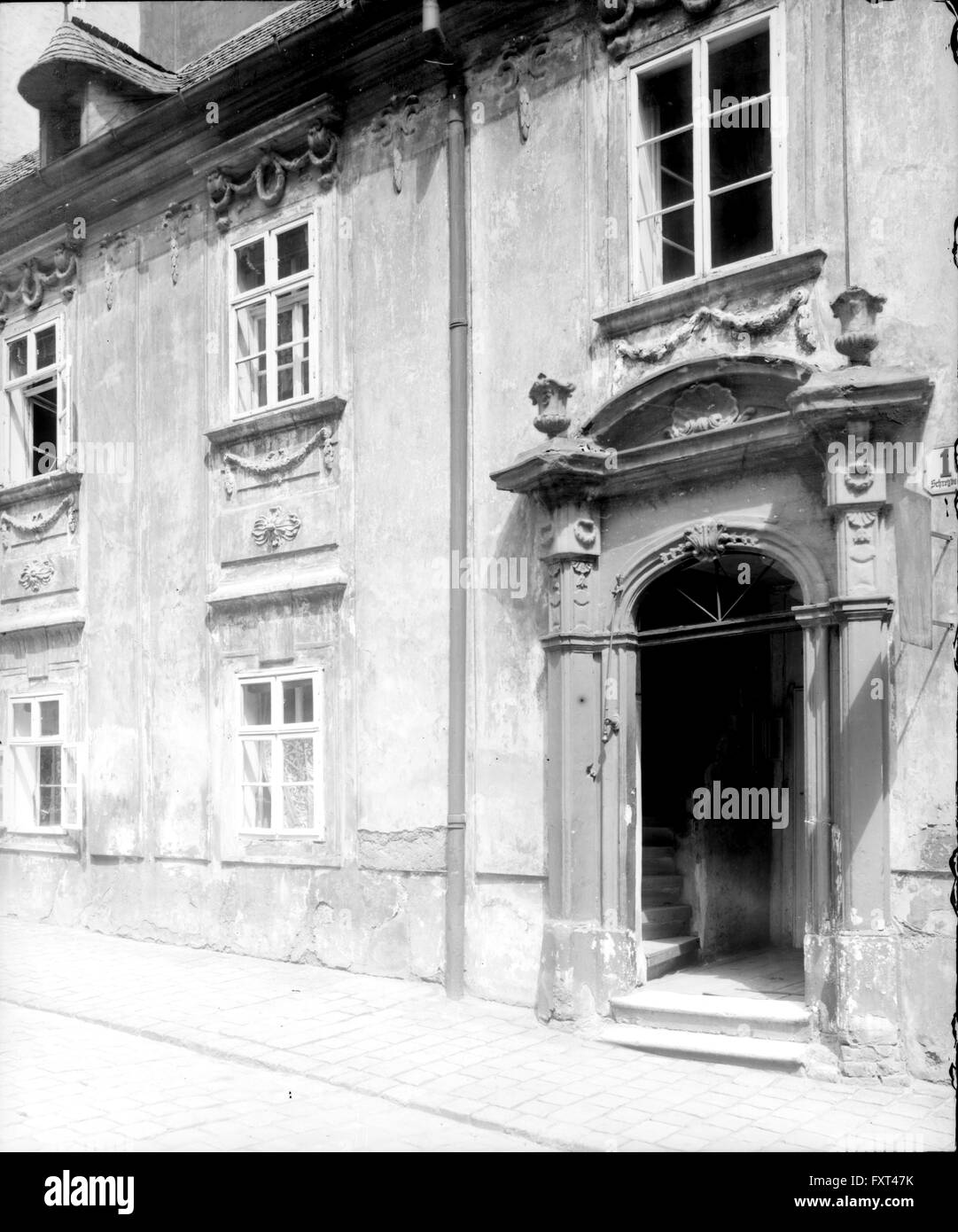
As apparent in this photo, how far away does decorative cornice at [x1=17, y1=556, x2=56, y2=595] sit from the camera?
12.8m

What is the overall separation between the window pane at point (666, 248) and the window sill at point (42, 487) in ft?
21.3

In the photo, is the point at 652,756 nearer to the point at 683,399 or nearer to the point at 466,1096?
the point at 683,399

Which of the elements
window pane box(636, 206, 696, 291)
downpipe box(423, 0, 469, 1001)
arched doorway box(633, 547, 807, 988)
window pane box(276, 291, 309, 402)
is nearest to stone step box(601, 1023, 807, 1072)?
downpipe box(423, 0, 469, 1001)

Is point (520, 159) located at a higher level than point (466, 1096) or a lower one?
higher

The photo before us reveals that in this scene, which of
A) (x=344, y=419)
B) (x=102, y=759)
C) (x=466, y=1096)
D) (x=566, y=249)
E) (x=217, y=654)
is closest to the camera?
(x=466, y=1096)

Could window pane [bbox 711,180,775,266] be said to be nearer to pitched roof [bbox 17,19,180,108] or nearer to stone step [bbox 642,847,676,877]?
stone step [bbox 642,847,676,877]

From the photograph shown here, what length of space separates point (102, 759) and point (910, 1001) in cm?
801

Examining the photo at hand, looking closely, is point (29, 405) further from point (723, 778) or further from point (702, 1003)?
point (702, 1003)

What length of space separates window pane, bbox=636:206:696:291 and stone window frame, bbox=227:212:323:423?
297cm

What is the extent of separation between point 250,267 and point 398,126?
2.06 meters

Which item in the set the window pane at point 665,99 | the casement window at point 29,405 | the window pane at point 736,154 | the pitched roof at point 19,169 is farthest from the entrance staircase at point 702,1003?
the pitched roof at point 19,169
